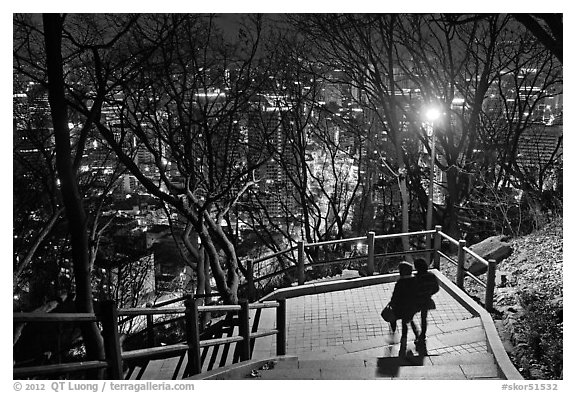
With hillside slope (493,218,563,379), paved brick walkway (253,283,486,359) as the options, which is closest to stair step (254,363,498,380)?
hillside slope (493,218,563,379)

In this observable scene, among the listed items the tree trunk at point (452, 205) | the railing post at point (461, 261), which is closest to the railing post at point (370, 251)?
the railing post at point (461, 261)

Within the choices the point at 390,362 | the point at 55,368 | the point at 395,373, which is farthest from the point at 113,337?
the point at 390,362

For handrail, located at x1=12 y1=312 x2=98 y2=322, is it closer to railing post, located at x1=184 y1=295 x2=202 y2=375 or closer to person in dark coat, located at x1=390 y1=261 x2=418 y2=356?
railing post, located at x1=184 y1=295 x2=202 y2=375

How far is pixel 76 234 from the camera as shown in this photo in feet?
17.3

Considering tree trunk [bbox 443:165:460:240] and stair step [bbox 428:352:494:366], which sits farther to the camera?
tree trunk [bbox 443:165:460:240]

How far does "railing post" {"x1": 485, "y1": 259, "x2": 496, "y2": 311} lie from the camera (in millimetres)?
5691

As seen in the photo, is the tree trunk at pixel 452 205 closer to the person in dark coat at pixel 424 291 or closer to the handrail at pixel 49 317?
the person in dark coat at pixel 424 291

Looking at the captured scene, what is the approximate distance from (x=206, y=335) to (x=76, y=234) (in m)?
2.82

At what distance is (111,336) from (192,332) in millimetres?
917

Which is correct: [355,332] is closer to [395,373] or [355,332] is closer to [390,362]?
[390,362]

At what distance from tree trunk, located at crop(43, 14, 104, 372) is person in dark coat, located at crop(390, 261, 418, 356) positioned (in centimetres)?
389

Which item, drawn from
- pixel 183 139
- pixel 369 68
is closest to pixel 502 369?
pixel 183 139

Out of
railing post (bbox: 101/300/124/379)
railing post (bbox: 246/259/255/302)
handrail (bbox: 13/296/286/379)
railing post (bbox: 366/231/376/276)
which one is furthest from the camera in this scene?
railing post (bbox: 366/231/376/276)

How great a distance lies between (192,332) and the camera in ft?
13.2
